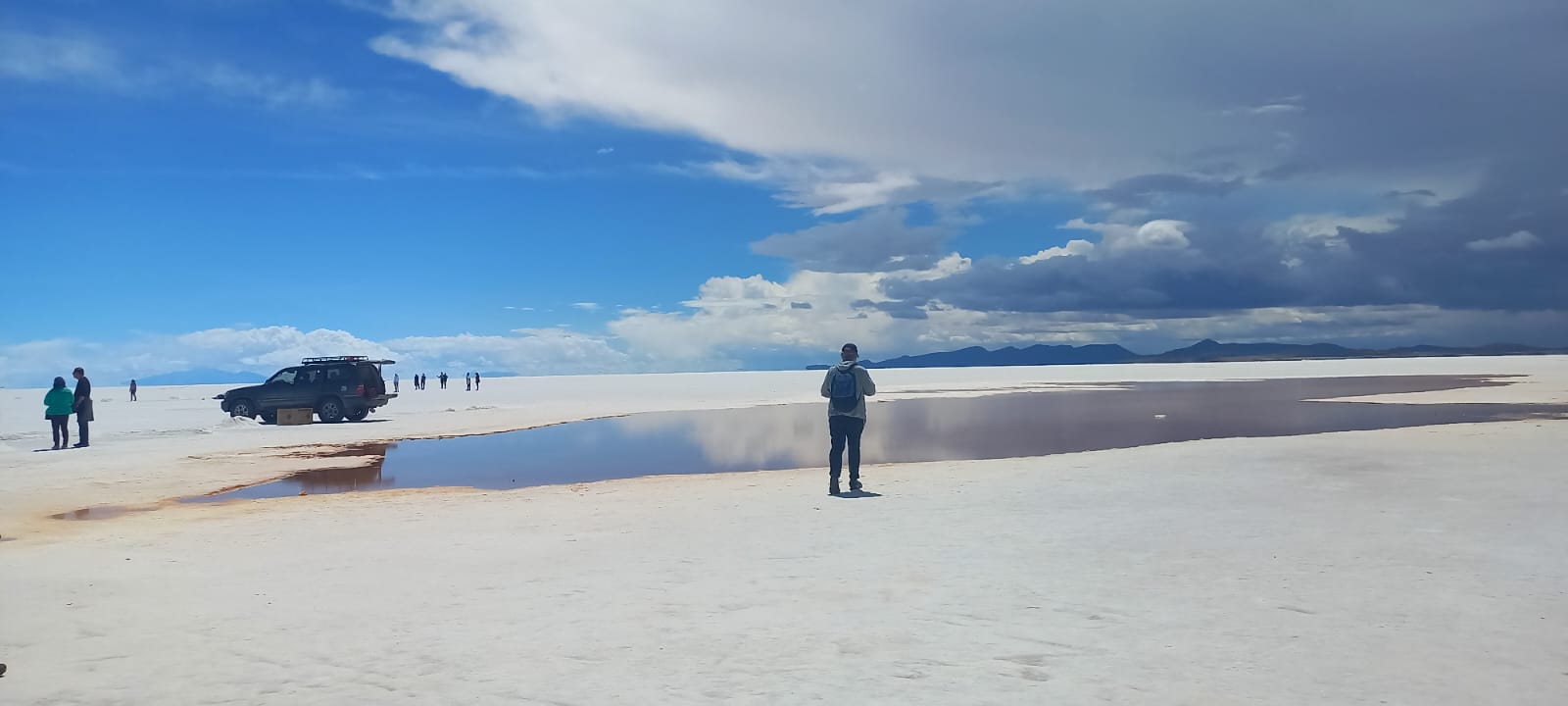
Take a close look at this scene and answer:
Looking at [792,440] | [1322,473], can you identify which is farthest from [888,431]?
[1322,473]

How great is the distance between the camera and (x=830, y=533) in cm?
1084

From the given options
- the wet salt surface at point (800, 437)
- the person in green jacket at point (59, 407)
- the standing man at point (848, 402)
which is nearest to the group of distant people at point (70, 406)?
the person in green jacket at point (59, 407)

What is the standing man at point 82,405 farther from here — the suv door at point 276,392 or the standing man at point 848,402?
the standing man at point 848,402

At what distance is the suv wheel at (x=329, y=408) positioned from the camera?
116ft

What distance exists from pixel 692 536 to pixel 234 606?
4472mm

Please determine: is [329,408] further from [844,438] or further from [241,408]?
[844,438]

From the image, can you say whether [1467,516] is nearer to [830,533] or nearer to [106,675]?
[830,533]

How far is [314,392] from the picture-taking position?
35.2 metres

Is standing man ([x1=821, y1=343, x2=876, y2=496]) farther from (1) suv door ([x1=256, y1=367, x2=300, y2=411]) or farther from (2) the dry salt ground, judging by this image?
(1) suv door ([x1=256, y1=367, x2=300, y2=411])

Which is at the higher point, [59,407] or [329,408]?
[59,407]

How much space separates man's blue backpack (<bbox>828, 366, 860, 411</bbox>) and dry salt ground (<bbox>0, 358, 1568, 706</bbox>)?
53.5 inches

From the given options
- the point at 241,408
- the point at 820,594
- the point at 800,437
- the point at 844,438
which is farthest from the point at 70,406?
the point at 820,594

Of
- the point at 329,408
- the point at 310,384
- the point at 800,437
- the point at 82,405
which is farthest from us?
the point at 329,408

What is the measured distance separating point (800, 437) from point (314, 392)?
61.9 feet
